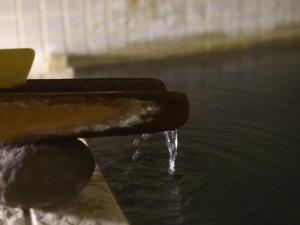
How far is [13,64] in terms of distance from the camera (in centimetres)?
109

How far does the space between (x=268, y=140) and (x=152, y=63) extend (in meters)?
1.43

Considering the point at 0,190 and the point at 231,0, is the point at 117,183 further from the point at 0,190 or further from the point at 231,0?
the point at 231,0

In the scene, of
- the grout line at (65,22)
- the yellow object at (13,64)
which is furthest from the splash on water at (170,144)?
the grout line at (65,22)

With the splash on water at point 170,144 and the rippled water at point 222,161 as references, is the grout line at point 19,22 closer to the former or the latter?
the rippled water at point 222,161

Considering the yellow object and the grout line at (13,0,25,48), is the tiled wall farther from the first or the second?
the yellow object

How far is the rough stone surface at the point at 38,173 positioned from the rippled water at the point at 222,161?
0.18 m

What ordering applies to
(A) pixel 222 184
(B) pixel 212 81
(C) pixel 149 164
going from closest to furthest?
(A) pixel 222 184
(C) pixel 149 164
(B) pixel 212 81

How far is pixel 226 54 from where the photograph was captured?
10.3 feet

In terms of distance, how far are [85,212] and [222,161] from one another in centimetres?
53

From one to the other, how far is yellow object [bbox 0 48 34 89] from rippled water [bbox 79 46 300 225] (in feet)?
1.24

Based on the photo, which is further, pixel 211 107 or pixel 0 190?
pixel 211 107

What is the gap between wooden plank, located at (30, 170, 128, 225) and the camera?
40.6 inches

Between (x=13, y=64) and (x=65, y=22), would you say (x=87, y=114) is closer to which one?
(x=13, y=64)

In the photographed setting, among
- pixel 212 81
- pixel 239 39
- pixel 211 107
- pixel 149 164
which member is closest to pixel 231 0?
pixel 239 39
